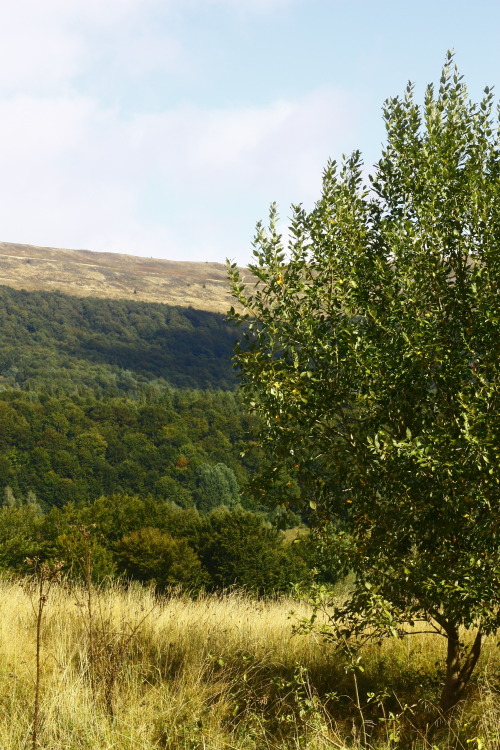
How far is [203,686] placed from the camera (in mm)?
8125

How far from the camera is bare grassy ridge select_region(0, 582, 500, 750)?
6625 mm

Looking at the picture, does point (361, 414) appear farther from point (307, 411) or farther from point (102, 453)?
point (102, 453)

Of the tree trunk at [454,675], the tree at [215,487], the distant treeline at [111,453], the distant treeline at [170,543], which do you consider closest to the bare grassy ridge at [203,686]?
the tree trunk at [454,675]

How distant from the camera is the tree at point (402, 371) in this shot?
21.1 ft

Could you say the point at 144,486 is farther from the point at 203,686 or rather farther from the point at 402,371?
the point at 402,371

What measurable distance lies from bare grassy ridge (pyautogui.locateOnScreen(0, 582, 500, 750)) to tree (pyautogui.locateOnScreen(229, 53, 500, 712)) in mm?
1059

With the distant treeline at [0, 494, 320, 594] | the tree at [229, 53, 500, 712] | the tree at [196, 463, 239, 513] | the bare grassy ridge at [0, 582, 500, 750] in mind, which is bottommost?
the tree at [196, 463, 239, 513]

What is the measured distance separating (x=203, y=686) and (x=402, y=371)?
4578 millimetres

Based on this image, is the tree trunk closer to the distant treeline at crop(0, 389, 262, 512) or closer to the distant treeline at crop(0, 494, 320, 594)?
the distant treeline at crop(0, 494, 320, 594)

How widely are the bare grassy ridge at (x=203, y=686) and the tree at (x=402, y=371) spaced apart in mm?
1059

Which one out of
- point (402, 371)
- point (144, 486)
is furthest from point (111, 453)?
point (402, 371)

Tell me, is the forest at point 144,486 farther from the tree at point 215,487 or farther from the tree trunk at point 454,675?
the tree trunk at point 454,675

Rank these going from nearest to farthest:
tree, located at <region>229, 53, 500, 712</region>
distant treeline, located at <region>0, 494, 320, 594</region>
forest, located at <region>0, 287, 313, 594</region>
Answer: tree, located at <region>229, 53, 500, 712</region>, distant treeline, located at <region>0, 494, 320, 594</region>, forest, located at <region>0, 287, 313, 594</region>

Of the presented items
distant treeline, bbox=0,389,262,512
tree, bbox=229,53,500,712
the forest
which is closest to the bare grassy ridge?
tree, bbox=229,53,500,712
